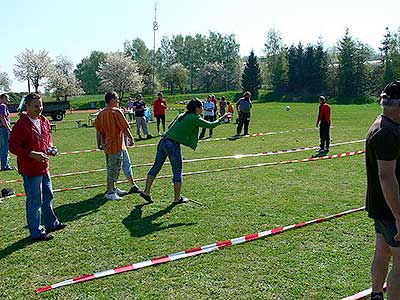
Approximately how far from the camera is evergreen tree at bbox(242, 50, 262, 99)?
6554 cm

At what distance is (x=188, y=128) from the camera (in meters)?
6.84

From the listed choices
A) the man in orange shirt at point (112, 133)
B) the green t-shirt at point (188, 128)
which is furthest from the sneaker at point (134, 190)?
the green t-shirt at point (188, 128)

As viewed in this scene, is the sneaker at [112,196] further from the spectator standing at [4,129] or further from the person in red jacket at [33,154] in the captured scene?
the spectator standing at [4,129]

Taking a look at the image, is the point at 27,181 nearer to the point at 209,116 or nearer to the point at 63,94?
the point at 209,116

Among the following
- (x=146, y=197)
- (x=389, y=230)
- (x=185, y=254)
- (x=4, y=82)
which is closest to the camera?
(x=389, y=230)

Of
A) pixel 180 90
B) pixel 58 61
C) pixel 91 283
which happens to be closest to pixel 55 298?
pixel 91 283

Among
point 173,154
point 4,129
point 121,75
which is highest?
point 121,75

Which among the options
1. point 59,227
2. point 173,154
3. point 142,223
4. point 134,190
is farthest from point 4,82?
point 142,223

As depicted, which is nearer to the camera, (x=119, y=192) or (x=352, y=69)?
(x=119, y=192)

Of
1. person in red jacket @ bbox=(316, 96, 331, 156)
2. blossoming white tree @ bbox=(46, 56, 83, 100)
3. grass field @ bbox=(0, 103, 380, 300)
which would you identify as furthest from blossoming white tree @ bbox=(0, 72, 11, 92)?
person in red jacket @ bbox=(316, 96, 331, 156)

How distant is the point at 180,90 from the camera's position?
277 ft

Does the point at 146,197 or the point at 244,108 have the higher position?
the point at 244,108

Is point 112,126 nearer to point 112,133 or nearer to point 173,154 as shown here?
point 112,133

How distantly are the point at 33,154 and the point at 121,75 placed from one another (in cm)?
6395
